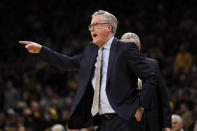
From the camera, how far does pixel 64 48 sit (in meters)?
14.0

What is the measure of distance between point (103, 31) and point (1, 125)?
6389 mm

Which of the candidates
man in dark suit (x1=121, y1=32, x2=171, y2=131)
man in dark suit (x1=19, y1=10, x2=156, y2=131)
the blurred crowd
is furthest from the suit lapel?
the blurred crowd

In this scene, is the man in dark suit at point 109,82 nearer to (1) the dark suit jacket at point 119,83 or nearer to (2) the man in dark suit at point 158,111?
(1) the dark suit jacket at point 119,83

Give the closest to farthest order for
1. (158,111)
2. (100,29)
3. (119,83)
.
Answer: (119,83) < (100,29) < (158,111)

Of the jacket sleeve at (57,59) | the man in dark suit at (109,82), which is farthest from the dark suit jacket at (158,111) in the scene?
the jacket sleeve at (57,59)

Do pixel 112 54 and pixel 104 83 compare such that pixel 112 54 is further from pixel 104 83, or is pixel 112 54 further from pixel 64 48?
pixel 64 48

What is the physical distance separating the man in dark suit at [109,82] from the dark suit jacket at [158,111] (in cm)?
71

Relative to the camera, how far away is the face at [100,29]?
343cm

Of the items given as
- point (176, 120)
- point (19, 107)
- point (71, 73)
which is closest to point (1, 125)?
point (19, 107)

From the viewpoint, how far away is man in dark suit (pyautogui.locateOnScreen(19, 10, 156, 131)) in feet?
10.7

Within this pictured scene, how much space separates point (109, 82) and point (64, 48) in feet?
35.5

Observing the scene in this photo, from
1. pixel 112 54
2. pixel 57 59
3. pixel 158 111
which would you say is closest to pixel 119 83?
pixel 112 54

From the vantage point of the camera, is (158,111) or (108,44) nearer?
(108,44)

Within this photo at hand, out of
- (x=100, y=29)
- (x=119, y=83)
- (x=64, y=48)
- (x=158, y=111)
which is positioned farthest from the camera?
(x=64, y=48)
